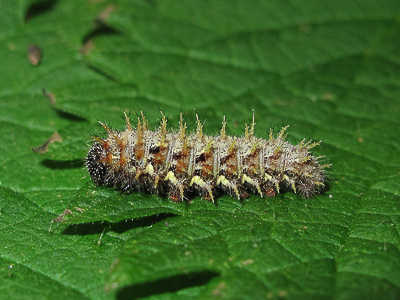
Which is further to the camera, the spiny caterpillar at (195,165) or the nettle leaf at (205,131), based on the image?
the spiny caterpillar at (195,165)

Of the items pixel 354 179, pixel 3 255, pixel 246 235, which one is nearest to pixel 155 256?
pixel 246 235

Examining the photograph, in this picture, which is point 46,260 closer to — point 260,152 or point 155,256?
point 155,256

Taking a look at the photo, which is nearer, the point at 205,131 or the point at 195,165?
the point at 195,165

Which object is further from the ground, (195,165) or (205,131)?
(205,131)

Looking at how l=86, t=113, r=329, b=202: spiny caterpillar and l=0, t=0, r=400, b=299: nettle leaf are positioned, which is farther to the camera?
l=86, t=113, r=329, b=202: spiny caterpillar
